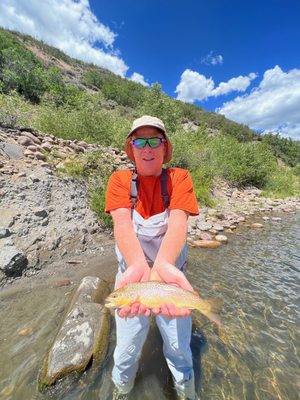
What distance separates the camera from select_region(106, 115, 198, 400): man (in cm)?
257

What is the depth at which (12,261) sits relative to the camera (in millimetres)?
6105

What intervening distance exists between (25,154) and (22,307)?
608 cm

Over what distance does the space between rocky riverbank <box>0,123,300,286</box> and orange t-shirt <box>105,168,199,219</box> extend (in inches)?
184

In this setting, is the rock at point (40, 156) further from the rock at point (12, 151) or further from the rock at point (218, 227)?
the rock at point (218, 227)

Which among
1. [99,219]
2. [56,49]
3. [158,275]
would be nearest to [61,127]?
[99,219]

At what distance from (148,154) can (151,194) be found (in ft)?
1.54

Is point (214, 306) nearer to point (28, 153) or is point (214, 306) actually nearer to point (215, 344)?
point (215, 344)

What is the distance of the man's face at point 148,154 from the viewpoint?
9.26ft

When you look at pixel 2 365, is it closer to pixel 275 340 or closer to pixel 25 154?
pixel 275 340

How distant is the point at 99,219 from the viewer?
8875 millimetres

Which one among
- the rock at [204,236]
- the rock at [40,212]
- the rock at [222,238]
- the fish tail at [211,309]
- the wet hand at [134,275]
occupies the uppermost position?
the wet hand at [134,275]

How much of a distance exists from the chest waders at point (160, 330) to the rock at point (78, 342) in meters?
0.71

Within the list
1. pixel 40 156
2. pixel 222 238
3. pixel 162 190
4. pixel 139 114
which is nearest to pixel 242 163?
pixel 139 114

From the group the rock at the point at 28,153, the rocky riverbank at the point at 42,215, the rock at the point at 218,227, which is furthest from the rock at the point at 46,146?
the rock at the point at 218,227
